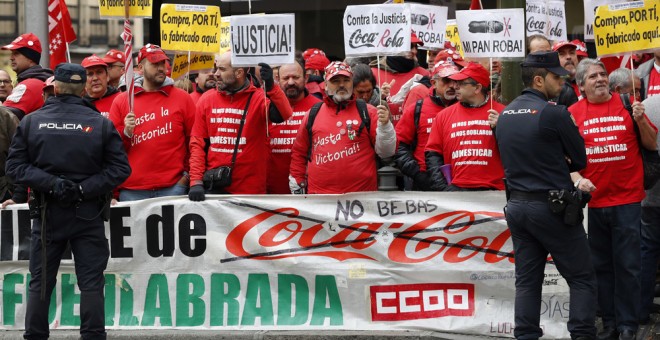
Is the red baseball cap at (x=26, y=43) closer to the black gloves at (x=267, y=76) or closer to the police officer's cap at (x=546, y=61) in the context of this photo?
the black gloves at (x=267, y=76)

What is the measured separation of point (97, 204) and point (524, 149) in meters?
2.98

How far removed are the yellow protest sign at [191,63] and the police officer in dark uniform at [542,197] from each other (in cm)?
422

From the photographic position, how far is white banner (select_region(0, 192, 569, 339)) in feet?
30.4

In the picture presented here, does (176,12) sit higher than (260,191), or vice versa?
(176,12)

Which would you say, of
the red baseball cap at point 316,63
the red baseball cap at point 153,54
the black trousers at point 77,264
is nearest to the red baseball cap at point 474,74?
the red baseball cap at point 153,54

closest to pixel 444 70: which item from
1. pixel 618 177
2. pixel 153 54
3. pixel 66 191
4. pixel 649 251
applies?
pixel 618 177

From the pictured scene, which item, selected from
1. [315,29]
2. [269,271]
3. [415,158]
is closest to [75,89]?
[269,271]

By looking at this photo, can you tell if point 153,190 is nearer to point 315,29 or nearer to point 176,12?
point 176,12

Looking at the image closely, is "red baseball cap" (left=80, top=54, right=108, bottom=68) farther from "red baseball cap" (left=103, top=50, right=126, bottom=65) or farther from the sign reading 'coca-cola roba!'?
the sign reading 'coca-cola roba!'

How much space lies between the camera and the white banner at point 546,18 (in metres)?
11.2

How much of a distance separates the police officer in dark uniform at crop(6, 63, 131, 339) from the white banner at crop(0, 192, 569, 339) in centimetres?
108

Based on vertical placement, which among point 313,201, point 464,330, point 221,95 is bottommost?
point 464,330

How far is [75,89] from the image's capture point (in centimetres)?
863

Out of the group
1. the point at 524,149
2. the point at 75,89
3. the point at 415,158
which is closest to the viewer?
the point at 524,149
